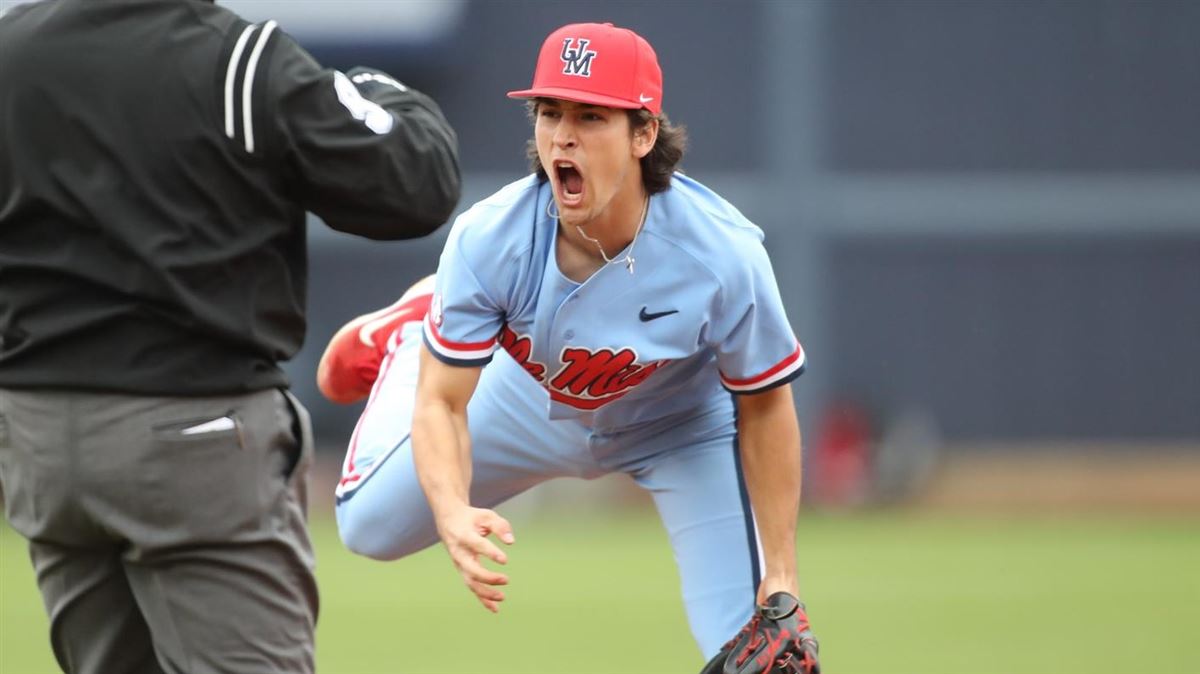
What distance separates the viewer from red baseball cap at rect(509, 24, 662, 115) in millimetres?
4398

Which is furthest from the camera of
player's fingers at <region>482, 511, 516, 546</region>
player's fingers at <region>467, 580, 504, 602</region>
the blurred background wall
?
the blurred background wall

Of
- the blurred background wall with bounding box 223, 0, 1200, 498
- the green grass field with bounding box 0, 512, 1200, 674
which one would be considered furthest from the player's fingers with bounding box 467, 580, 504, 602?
the blurred background wall with bounding box 223, 0, 1200, 498

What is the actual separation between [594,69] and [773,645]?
1585 mm

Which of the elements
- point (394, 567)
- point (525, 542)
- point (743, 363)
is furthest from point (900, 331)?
point (743, 363)

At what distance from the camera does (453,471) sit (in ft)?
14.6

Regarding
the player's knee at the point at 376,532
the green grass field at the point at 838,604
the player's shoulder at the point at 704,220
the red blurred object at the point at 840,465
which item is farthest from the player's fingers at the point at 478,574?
the red blurred object at the point at 840,465

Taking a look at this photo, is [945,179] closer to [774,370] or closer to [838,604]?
[838,604]

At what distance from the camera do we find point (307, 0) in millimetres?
16969

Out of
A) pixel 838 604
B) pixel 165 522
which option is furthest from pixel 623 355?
pixel 838 604

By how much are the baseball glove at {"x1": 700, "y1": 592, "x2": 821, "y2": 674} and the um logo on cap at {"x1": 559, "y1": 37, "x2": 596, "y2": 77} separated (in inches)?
60.1

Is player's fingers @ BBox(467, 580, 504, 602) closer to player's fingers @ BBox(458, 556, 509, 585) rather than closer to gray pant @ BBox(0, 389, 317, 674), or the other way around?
player's fingers @ BBox(458, 556, 509, 585)

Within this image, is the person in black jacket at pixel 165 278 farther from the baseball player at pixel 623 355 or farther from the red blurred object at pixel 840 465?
the red blurred object at pixel 840 465

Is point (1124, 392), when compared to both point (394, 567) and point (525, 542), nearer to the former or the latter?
point (525, 542)

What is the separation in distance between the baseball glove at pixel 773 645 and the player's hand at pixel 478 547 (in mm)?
971
